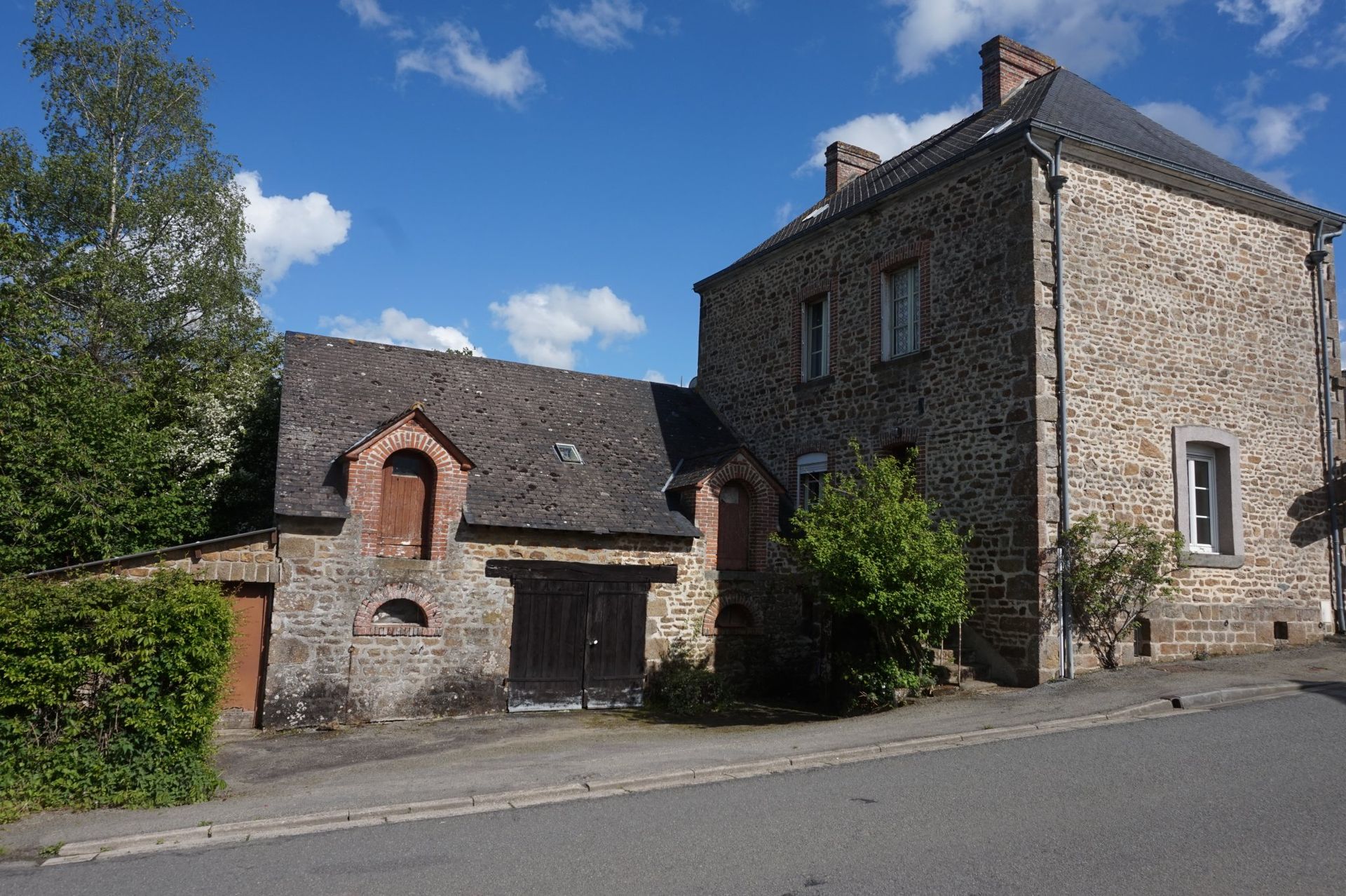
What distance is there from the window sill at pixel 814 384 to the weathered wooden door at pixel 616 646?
16.0ft

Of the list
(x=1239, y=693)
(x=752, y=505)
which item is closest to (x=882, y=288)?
(x=752, y=505)

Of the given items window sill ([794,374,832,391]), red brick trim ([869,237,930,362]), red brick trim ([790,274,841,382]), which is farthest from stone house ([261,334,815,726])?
red brick trim ([869,237,930,362])

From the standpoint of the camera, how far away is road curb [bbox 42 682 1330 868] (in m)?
6.95

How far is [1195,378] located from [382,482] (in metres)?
12.3

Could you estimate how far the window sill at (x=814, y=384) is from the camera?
16.9 meters

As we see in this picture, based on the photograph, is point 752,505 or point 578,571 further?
point 752,505

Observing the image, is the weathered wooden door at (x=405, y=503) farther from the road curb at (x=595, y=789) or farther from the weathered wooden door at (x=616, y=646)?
Result: the road curb at (x=595, y=789)

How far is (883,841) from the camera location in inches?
247

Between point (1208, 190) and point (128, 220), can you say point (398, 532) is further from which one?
point (1208, 190)

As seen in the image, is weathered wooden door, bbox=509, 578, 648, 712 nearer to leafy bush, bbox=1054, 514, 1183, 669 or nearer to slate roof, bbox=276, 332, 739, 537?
slate roof, bbox=276, 332, 739, 537

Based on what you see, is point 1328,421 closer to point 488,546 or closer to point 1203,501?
point 1203,501

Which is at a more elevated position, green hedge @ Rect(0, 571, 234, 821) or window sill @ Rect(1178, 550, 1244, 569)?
window sill @ Rect(1178, 550, 1244, 569)

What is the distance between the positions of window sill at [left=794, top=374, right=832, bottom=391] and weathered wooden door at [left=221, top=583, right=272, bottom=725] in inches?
379

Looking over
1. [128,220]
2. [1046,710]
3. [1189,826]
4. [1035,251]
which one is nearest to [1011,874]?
[1189,826]
